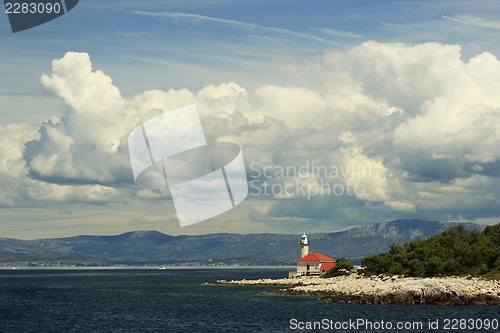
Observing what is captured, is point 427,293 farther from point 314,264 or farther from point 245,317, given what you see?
point 314,264

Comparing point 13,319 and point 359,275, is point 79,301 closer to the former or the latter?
point 13,319

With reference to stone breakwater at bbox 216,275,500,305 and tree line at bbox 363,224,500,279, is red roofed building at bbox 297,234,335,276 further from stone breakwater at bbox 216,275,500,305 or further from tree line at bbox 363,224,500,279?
stone breakwater at bbox 216,275,500,305

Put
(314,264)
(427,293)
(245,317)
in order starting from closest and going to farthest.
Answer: (245,317), (427,293), (314,264)

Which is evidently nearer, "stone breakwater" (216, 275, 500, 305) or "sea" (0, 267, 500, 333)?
"sea" (0, 267, 500, 333)

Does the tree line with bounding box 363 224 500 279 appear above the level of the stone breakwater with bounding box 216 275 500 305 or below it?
above

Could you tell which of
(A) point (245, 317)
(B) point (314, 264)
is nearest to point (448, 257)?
(A) point (245, 317)

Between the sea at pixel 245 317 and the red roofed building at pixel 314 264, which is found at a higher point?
the red roofed building at pixel 314 264

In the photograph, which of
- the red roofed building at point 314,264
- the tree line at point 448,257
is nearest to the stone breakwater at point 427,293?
the tree line at point 448,257

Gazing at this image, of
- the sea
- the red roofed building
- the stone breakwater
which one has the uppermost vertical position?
the red roofed building

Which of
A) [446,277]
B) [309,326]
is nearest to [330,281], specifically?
[446,277]

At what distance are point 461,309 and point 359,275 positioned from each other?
4571 cm

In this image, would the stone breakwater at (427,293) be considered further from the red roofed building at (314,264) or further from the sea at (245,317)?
the red roofed building at (314,264)

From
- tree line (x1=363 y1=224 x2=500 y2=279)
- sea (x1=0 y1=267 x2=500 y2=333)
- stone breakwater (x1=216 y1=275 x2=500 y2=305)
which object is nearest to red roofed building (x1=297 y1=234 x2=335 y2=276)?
tree line (x1=363 y1=224 x2=500 y2=279)

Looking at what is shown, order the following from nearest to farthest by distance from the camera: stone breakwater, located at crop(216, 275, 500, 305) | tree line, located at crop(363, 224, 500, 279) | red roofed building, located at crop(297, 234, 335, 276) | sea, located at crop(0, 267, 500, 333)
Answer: sea, located at crop(0, 267, 500, 333) < stone breakwater, located at crop(216, 275, 500, 305) < tree line, located at crop(363, 224, 500, 279) < red roofed building, located at crop(297, 234, 335, 276)
